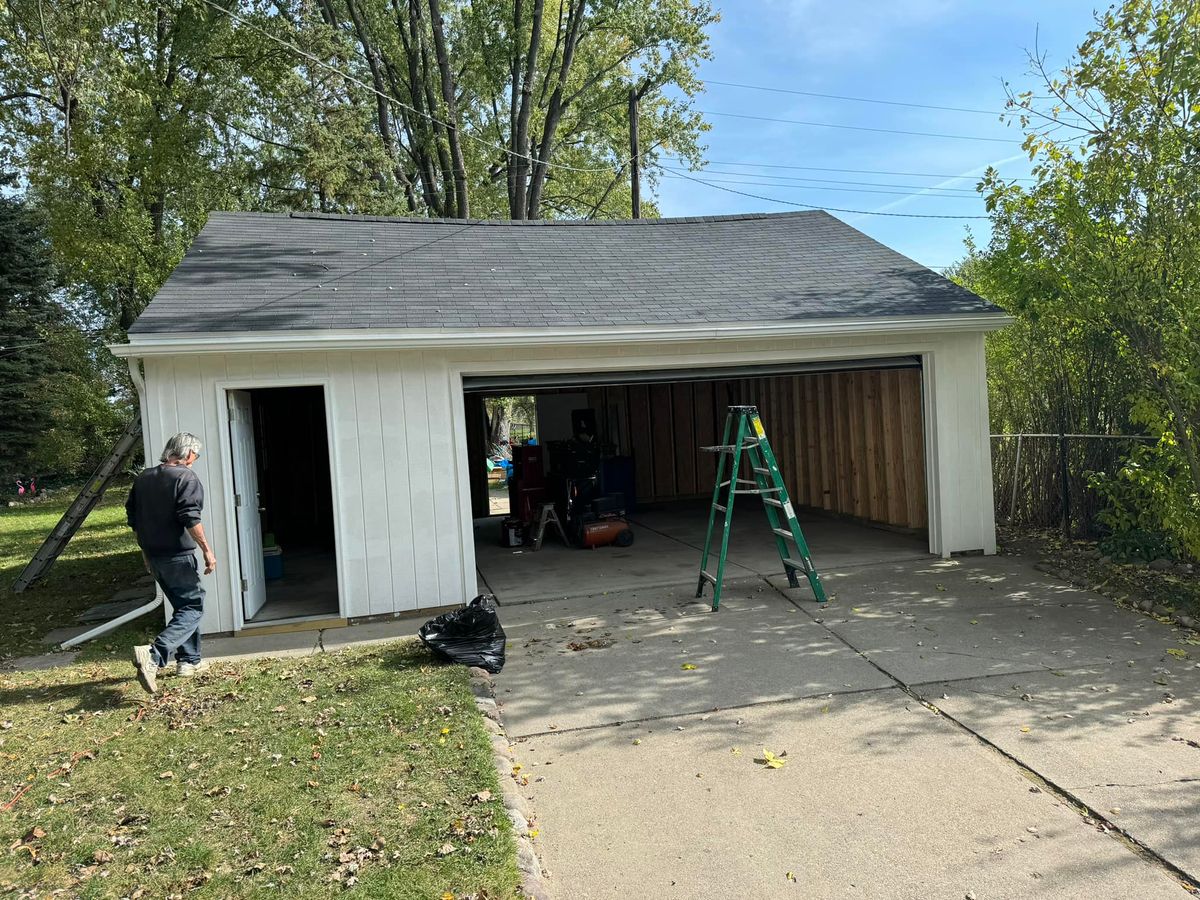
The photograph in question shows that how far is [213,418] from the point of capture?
6.78 m

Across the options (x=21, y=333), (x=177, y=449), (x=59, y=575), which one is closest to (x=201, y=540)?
(x=177, y=449)

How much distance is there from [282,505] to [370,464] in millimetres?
6458

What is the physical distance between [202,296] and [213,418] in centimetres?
135

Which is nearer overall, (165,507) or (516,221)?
(165,507)

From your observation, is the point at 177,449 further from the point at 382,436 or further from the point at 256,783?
the point at 256,783

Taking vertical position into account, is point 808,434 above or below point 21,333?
below

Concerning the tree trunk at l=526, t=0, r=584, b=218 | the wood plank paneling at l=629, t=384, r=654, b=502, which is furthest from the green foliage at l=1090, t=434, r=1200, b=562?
the tree trunk at l=526, t=0, r=584, b=218

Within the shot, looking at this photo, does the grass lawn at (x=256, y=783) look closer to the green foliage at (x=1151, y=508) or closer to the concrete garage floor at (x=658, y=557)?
the concrete garage floor at (x=658, y=557)

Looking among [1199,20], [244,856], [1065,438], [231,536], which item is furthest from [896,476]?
[244,856]

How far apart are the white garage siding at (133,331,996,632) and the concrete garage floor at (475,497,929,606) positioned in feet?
3.55

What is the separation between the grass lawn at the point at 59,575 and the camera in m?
7.48

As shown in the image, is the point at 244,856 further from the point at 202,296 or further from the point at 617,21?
the point at 617,21

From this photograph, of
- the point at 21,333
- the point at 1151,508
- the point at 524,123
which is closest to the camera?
the point at 1151,508

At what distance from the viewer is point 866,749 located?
4.22 m
